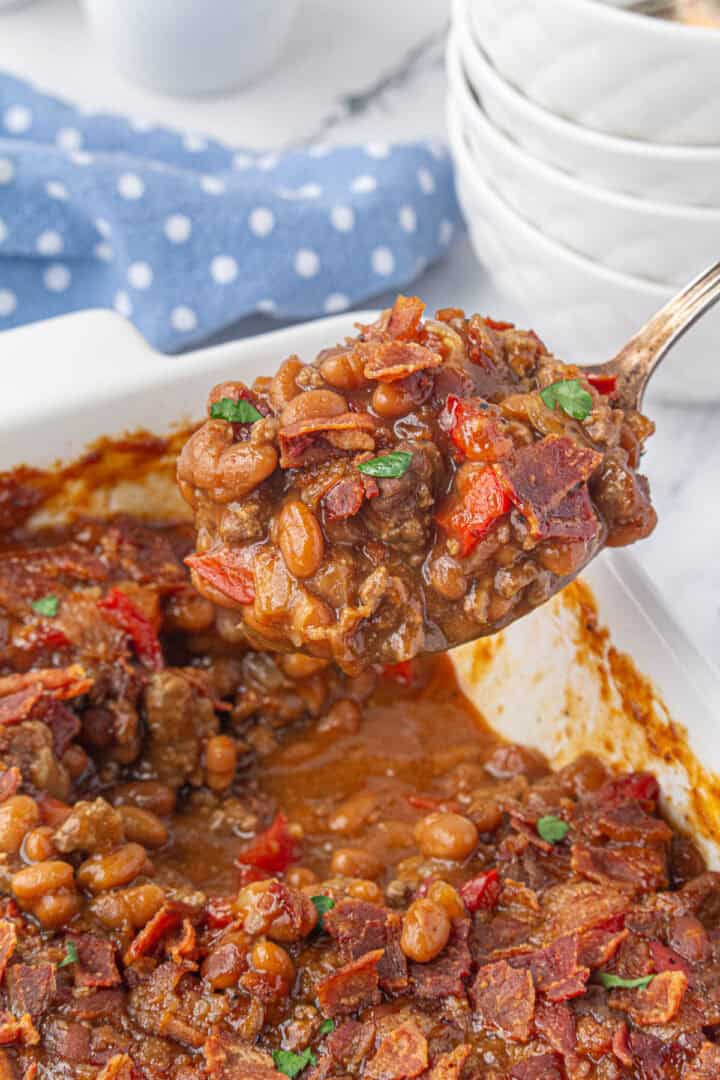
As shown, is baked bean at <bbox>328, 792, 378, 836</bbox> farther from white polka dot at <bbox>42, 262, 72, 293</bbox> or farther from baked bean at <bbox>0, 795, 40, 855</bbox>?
white polka dot at <bbox>42, 262, 72, 293</bbox>

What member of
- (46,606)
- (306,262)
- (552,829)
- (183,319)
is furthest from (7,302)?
(552,829)

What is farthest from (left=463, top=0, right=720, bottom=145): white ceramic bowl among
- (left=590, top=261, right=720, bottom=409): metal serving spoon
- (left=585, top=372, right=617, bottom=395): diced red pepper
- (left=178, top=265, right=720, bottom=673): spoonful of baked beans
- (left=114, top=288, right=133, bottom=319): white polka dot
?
(left=114, top=288, right=133, bottom=319): white polka dot

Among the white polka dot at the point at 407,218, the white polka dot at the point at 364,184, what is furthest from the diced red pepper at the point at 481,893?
the white polka dot at the point at 364,184

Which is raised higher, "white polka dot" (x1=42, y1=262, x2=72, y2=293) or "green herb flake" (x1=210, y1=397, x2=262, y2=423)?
"green herb flake" (x1=210, y1=397, x2=262, y2=423)

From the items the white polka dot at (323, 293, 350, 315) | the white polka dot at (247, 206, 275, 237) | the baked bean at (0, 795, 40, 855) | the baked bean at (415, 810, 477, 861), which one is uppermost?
the white polka dot at (247, 206, 275, 237)

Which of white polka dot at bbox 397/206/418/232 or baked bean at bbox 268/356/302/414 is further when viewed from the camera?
white polka dot at bbox 397/206/418/232

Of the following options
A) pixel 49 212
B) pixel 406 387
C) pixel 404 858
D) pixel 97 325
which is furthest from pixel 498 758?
pixel 49 212

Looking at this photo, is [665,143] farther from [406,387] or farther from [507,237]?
[406,387]
